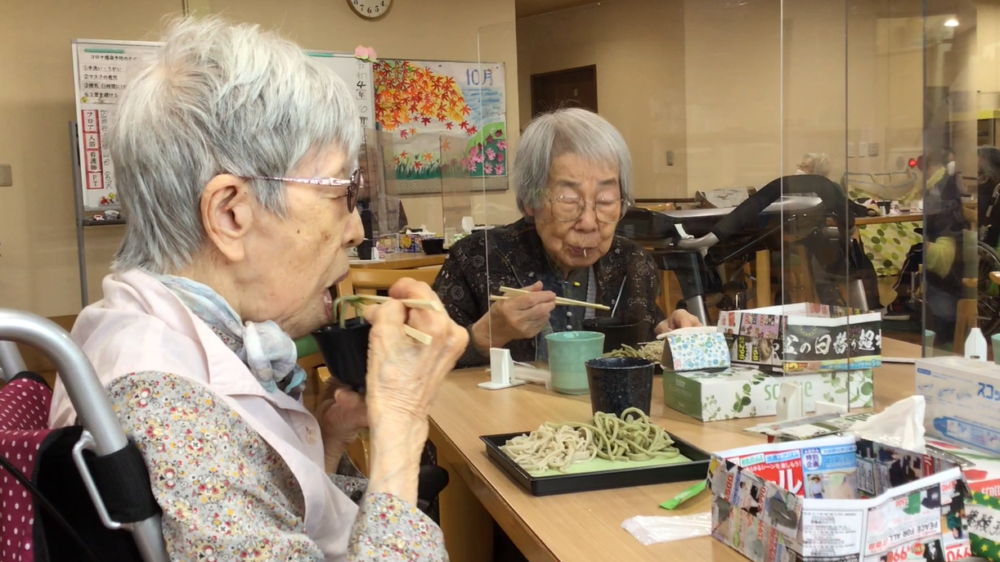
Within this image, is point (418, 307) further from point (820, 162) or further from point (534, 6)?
point (534, 6)

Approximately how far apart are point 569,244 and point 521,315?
180 millimetres

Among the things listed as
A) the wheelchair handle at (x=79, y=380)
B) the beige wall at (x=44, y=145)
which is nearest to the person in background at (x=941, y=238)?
the wheelchair handle at (x=79, y=380)

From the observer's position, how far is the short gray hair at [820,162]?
4.39 feet

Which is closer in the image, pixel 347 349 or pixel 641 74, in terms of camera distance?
pixel 347 349

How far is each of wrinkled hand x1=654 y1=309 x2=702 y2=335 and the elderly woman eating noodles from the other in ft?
2.25

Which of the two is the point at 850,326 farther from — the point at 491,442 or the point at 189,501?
the point at 189,501

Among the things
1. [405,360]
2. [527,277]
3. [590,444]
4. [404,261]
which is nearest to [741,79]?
[527,277]

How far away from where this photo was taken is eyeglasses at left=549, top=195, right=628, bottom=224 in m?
1.69

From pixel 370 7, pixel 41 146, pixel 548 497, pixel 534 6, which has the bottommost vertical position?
pixel 548 497

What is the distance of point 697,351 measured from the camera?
4.54 ft

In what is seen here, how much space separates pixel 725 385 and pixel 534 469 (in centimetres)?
41

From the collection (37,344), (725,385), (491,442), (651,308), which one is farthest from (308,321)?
(651,308)

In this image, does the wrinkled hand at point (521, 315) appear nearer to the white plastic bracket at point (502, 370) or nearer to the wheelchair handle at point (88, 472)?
the white plastic bracket at point (502, 370)

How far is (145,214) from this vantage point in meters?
0.99
